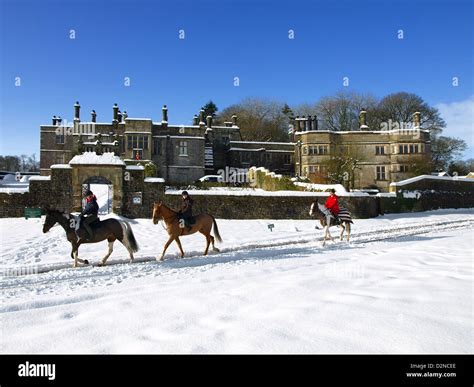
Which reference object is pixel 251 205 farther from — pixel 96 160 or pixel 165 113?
pixel 165 113

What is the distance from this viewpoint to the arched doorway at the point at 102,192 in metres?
23.3

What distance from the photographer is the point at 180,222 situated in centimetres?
1160

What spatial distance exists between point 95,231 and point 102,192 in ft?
85.4

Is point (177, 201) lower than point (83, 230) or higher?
higher

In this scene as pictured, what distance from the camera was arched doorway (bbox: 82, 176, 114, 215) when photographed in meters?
23.3

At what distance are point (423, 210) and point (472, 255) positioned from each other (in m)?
23.6

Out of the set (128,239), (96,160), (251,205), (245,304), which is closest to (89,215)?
(128,239)

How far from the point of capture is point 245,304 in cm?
546

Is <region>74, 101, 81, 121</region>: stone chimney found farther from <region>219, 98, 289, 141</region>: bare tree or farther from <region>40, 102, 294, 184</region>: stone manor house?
<region>219, 98, 289, 141</region>: bare tree

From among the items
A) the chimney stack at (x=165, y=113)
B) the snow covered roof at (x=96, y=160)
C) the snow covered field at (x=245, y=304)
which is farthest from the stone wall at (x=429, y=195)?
the chimney stack at (x=165, y=113)

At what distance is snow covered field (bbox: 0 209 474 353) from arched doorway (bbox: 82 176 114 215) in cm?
1275

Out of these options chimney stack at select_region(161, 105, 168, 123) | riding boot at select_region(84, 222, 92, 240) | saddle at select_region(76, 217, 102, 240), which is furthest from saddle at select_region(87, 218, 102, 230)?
chimney stack at select_region(161, 105, 168, 123)
